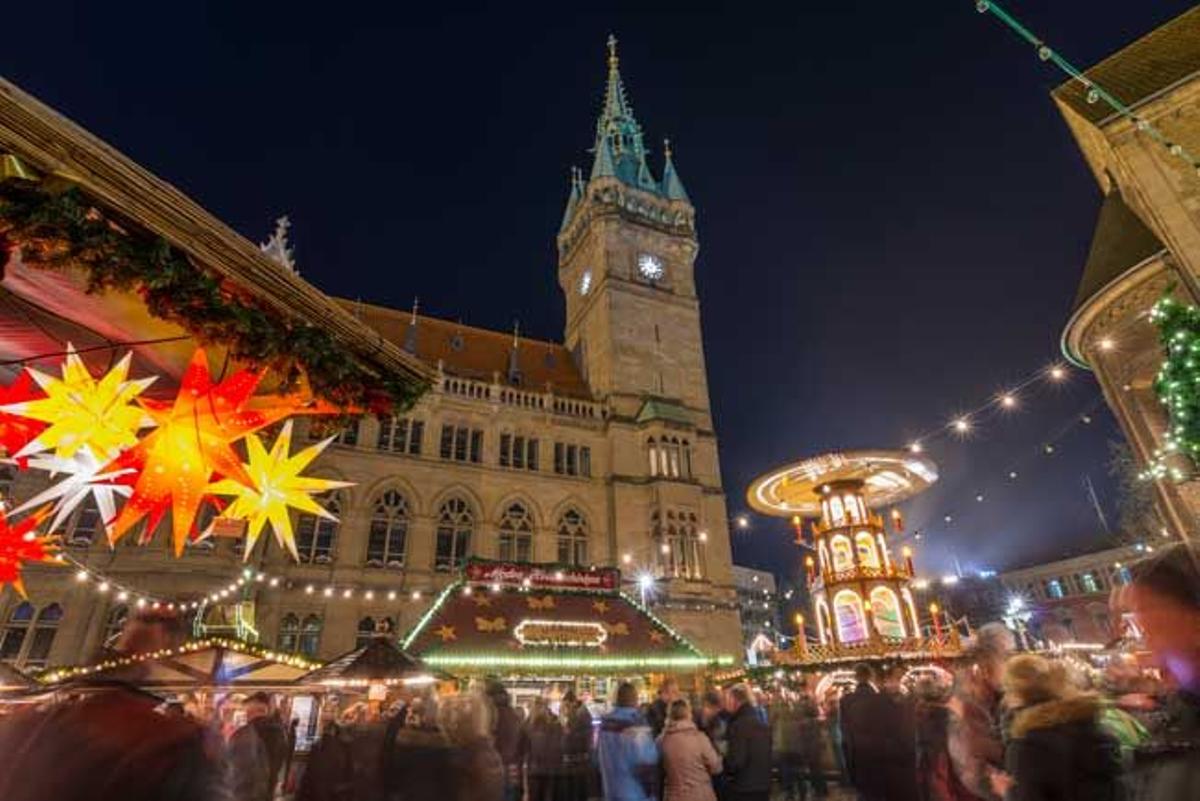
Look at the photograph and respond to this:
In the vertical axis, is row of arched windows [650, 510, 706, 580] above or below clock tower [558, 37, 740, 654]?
below

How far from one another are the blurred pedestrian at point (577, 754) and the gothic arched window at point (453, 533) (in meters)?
13.8

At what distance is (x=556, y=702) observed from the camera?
16188 mm

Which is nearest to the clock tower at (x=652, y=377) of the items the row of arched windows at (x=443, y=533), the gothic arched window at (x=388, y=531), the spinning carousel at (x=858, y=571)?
the row of arched windows at (x=443, y=533)

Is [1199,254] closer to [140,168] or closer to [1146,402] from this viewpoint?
[1146,402]

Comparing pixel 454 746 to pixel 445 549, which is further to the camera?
pixel 445 549

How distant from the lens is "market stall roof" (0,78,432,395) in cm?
230

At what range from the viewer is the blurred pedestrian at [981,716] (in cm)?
410

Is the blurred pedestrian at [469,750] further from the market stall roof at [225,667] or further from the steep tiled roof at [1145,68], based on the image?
the steep tiled roof at [1145,68]

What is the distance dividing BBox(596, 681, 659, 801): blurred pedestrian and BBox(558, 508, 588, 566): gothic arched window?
18120 mm

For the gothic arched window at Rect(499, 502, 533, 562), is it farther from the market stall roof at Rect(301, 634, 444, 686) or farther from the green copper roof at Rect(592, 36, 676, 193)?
the green copper roof at Rect(592, 36, 676, 193)

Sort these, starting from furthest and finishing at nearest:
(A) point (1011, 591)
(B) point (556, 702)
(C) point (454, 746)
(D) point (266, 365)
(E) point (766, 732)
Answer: (A) point (1011, 591) → (B) point (556, 702) → (E) point (766, 732) → (C) point (454, 746) → (D) point (266, 365)

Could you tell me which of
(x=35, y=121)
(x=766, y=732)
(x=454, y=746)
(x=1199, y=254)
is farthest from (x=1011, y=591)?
(x=35, y=121)

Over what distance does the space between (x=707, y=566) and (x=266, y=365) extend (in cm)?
2355

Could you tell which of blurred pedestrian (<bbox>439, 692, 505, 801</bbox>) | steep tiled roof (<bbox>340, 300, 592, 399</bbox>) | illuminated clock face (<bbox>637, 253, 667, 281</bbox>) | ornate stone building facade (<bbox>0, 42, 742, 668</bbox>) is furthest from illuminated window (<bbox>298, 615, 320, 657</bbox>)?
illuminated clock face (<bbox>637, 253, 667, 281</bbox>)
